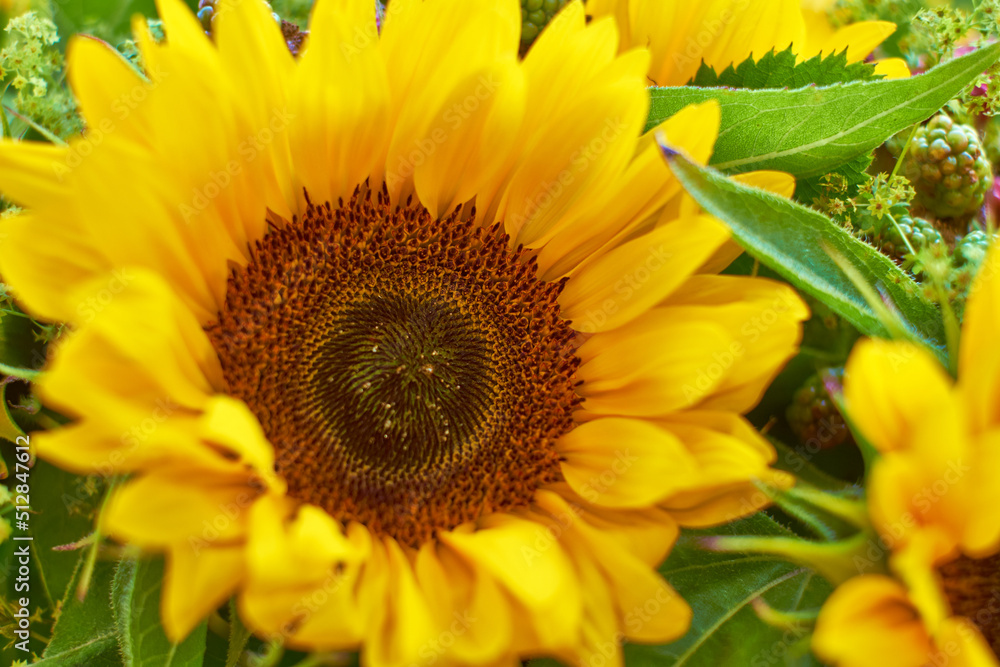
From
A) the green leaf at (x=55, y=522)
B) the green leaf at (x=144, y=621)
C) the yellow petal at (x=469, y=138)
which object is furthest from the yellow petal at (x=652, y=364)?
the green leaf at (x=55, y=522)

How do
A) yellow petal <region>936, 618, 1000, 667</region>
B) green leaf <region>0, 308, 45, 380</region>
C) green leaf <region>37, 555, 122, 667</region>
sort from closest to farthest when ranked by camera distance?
yellow petal <region>936, 618, 1000, 667</region>
green leaf <region>37, 555, 122, 667</region>
green leaf <region>0, 308, 45, 380</region>

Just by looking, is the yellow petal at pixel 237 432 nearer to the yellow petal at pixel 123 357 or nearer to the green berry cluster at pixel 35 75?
the yellow petal at pixel 123 357

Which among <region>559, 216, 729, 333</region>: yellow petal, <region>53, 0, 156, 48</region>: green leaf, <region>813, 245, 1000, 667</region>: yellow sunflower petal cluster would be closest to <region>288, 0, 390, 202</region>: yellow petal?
<region>559, 216, 729, 333</region>: yellow petal

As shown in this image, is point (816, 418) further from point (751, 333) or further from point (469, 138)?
point (469, 138)

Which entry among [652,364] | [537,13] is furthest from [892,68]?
[652,364]

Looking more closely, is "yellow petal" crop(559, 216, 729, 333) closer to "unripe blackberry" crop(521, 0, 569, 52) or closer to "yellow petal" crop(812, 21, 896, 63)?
"unripe blackberry" crop(521, 0, 569, 52)

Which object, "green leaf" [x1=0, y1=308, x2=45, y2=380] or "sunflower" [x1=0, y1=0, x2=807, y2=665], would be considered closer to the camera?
"sunflower" [x1=0, y1=0, x2=807, y2=665]

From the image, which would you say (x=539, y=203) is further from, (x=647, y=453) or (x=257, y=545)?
(x=257, y=545)
